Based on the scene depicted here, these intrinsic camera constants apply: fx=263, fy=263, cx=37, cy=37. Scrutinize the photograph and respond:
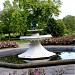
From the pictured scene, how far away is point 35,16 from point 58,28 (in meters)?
7.67

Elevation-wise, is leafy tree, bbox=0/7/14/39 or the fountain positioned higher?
leafy tree, bbox=0/7/14/39

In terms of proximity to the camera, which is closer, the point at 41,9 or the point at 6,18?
the point at 41,9

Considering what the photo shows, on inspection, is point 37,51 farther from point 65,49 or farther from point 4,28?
point 4,28

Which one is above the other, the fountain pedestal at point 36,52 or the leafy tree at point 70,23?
the leafy tree at point 70,23

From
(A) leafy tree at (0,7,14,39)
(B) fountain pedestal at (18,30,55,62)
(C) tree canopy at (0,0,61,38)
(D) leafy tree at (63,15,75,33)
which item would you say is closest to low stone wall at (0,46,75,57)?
(B) fountain pedestal at (18,30,55,62)

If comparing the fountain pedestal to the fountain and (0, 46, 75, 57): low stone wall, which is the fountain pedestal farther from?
(0, 46, 75, 57): low stone wall

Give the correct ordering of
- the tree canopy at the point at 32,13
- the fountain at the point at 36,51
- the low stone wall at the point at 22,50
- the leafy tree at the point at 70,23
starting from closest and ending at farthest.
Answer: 1. the fountain at the point at 36,51
2. the low stone wall at the point at 22,50
3. the tree canopy at the point at 32,13
4. the leafy tree at the point at 70,23

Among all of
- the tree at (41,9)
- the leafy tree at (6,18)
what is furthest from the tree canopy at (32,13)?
the leafy tree at (6,18)

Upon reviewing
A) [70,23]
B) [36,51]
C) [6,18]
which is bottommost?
[36,51]

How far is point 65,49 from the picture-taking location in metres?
15.7

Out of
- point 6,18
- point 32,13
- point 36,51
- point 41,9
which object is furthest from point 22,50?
point 6,18

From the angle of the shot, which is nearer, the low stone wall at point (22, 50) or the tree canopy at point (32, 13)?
the low stone wall at point (22, 50)

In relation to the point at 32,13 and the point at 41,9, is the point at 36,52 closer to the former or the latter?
the point at 41,9

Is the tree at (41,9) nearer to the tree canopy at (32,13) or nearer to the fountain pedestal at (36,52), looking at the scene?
the tree canopy at (32,13)
